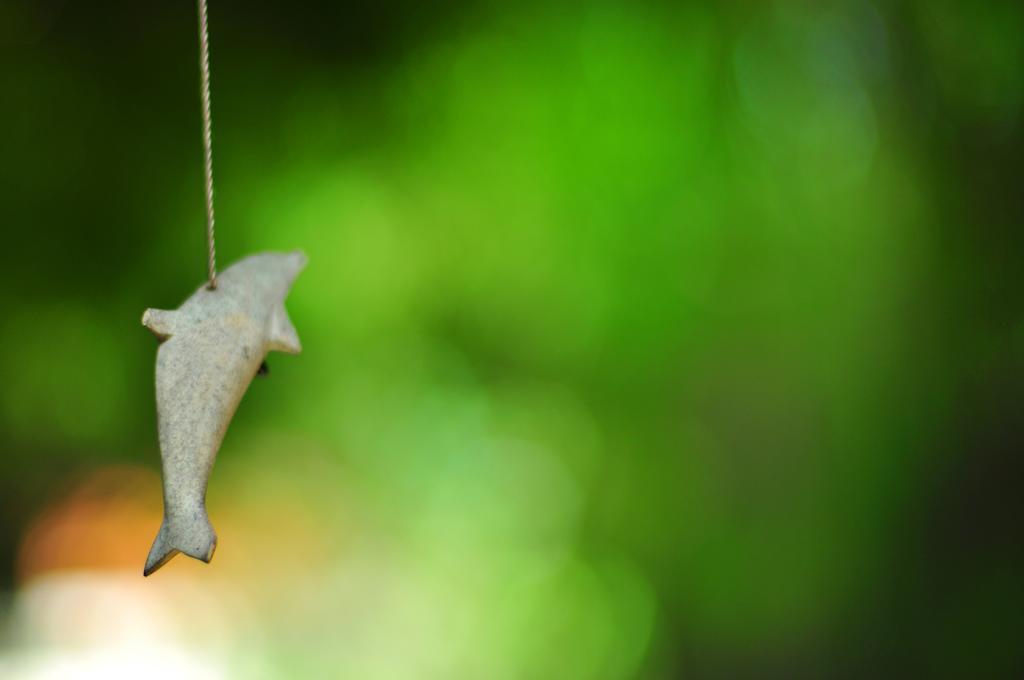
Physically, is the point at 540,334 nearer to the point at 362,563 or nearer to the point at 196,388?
the point at 362,563

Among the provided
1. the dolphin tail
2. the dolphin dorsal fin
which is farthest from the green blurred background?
the dolphin tail

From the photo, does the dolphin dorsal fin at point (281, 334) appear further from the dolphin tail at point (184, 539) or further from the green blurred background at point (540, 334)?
the green blurred background at point (540, 334)

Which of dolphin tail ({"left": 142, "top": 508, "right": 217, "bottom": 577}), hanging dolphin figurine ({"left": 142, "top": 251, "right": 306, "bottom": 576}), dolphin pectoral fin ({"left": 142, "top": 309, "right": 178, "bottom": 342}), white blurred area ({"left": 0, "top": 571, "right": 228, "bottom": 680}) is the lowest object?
white blurred area ({"left": 0, "top": 571, "right": 228, "bottom": 680})

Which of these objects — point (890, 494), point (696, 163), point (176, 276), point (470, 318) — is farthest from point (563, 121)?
point (890, 494)

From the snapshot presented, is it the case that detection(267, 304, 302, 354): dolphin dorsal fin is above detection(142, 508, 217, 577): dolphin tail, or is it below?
above

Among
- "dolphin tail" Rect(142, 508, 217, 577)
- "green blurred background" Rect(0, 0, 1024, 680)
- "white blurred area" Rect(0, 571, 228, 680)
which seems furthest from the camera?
"green blurred background" Rect(0, 0, 1024, 680)

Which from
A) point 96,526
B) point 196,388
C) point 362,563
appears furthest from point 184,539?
point 96,526

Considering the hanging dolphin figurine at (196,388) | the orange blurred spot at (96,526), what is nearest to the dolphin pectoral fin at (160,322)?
the hanging dolphin figurine at (196,388)

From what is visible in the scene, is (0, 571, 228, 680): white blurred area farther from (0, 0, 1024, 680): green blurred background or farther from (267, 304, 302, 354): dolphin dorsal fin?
(267, 304, 302, 354): dolphin dorsal fin
